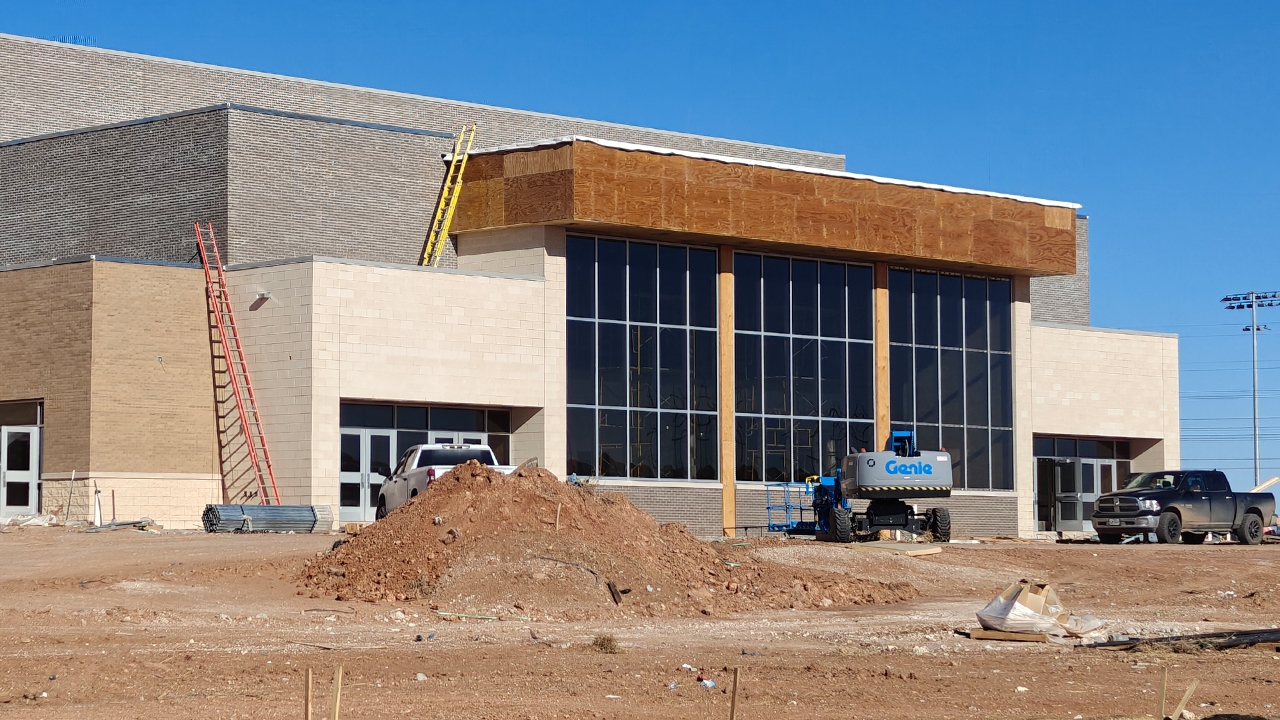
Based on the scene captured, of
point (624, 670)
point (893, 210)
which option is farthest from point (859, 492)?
point (624, 670)

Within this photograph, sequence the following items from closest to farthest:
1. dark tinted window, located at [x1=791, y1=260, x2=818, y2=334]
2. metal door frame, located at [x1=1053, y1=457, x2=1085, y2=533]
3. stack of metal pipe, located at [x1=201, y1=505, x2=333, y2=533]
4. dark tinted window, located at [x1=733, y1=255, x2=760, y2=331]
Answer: stack of metal pipe, located at [x1=201, y1=505, x2=333, y2=533], dark tinted window, located at [x1=733, y1=255, x2=760, y2=331], dark tinted window, located at [x1=791, y1=260, x2=818, y2=334], metal door frame, located at [x1=1053, y1=457, x2=1085, y2=533]

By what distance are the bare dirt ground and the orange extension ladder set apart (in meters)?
6.47

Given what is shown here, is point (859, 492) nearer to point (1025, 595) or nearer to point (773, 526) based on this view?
point (773, 526)

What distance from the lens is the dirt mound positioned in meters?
20.7

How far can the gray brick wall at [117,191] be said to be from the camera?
36.4 meters

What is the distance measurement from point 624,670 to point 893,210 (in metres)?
27.1

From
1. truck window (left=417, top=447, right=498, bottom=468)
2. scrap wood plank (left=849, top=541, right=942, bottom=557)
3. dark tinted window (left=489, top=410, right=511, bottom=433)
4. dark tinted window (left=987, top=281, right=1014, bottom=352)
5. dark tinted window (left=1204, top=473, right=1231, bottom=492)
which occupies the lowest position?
scrap wood plank (left=849, top=541, right=942, bottom=557)

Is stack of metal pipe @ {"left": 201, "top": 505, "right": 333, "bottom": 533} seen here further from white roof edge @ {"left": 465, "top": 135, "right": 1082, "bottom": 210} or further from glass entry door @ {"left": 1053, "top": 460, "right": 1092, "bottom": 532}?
glass entry door @ {"left": 1053, "top": 460, "right": 1092, "bottom": 532}

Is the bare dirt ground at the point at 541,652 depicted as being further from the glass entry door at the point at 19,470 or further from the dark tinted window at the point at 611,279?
the dark tinted window at the point at 611,279

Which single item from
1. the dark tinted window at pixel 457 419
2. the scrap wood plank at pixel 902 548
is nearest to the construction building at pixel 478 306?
the dark tinted window at pixel 457 419

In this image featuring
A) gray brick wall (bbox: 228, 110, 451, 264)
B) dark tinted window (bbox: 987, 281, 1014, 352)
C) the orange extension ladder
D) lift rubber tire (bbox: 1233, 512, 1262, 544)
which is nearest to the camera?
the orange extension ladder

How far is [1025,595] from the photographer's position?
1870cm

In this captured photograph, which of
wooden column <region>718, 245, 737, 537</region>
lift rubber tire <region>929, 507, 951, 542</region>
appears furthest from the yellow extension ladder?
lift rubber tire <region>929, 507, 951, 542</region>

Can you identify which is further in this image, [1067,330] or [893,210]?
[1067,330]
